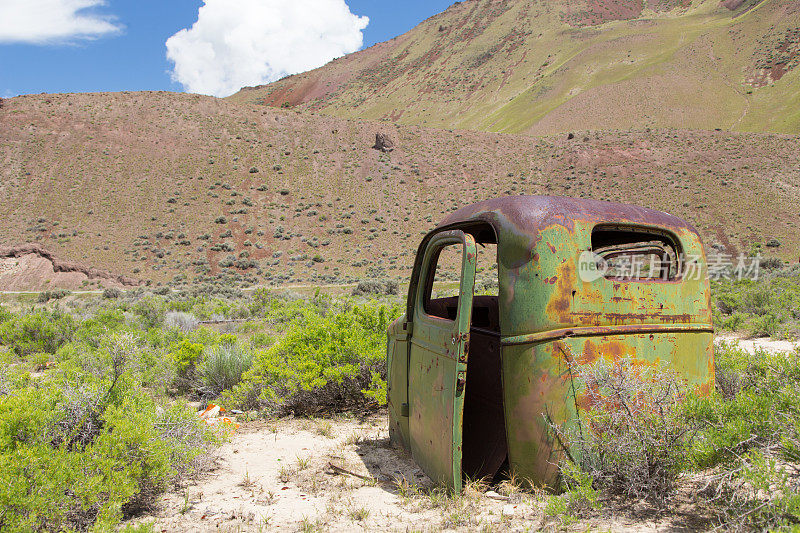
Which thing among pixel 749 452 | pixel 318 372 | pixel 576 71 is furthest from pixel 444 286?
pixel 576 71

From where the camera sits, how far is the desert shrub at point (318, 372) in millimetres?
5617

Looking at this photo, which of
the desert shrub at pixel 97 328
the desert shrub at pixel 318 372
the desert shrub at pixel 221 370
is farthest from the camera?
the desert shrub at pixel 97 328

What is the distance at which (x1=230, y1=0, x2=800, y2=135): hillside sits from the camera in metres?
59.5

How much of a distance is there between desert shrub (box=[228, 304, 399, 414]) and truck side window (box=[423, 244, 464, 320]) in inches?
45.7

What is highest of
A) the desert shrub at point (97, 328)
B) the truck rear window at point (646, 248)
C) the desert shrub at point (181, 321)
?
the truck rear window at point (646, 248)

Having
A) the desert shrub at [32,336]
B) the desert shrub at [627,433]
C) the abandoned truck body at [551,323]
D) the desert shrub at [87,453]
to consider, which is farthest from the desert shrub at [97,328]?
the desert shrub at [627,433]

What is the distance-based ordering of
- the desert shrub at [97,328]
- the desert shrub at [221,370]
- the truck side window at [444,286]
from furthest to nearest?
the desert shrub at [97,328] → the desert shrub at [221,370] → the truck side window at [444,286]

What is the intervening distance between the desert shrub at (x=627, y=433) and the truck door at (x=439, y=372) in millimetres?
636

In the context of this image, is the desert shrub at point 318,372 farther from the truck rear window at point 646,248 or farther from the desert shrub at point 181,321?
the desert shrub at point 181,321

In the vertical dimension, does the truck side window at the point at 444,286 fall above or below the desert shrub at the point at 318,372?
above

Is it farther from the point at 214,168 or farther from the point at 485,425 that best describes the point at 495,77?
the point at 485,425

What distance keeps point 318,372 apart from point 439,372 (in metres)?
2.68

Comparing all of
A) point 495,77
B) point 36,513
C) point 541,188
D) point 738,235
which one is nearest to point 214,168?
point 541,188

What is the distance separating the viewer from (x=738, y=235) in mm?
35906
